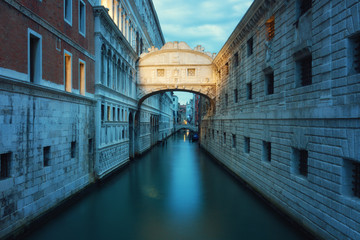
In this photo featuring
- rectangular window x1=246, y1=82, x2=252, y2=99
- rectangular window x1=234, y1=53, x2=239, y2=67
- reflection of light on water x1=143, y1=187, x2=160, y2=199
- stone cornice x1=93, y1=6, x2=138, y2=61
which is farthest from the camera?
rectangular window x1=234, y1=53, x2=239, y2=67

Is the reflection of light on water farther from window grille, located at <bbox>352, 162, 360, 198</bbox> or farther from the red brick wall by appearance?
window grille, located at <bbox>352, 162, 360, 198</bbox>

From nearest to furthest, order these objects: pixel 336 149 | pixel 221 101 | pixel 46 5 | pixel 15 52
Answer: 1. pixel 336 149
2. pixel 15 52
3. pixel 46 5
4. pixel 221 101

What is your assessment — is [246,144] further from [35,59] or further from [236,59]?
[35,59]

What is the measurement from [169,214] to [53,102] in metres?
6.19

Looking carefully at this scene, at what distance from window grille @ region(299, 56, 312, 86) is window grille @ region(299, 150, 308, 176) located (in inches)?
92.7

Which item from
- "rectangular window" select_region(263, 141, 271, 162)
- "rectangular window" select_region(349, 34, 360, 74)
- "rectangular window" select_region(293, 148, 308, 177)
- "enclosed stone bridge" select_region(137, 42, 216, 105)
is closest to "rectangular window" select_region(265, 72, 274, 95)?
"rectangular window" select_region(263, 141, 271, 162)

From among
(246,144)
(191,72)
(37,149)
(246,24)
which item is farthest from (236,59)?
(37,149)

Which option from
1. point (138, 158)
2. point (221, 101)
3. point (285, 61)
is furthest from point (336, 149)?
point (138, 158)

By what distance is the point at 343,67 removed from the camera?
6156 millimetres

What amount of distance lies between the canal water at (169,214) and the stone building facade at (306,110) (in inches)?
42.7

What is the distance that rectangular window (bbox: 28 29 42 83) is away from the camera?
27.5ft

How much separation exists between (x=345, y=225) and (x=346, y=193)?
29.9 inches

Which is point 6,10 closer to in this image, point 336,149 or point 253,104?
point 336,149

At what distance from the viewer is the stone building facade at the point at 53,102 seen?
697cm
